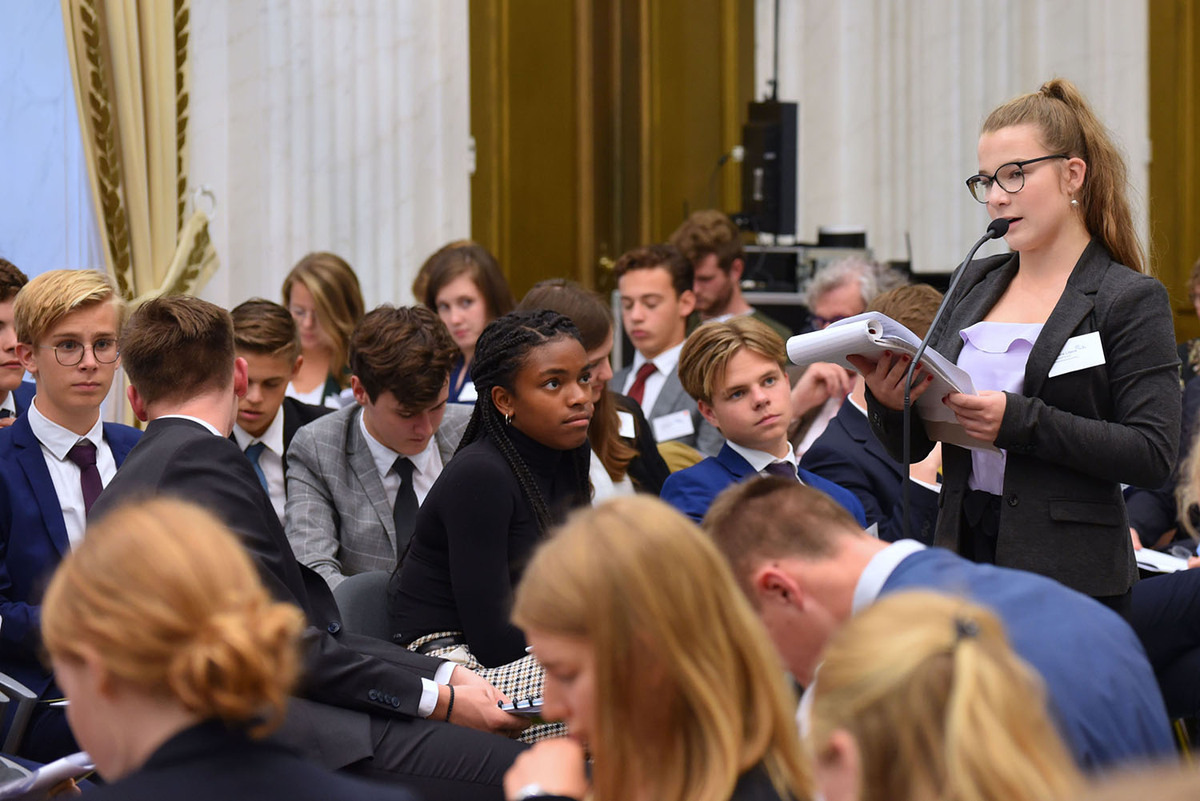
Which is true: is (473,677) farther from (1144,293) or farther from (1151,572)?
(1151,572)

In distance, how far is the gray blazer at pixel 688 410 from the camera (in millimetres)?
4096

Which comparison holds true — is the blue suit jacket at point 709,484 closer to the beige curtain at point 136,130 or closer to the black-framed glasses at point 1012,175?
the black-framed glasses at point 1012,175

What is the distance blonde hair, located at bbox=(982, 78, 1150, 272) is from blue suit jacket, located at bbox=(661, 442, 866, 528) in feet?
2.72

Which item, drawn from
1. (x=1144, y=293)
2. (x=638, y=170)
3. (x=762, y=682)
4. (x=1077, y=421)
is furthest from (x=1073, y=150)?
(x=638, y=170)

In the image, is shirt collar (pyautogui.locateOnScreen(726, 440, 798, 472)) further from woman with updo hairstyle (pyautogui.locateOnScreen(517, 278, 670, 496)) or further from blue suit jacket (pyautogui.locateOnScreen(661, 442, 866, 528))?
woman with updo hairstyle (pyautogui.locateOnScreen(517, 278, 670, 496))

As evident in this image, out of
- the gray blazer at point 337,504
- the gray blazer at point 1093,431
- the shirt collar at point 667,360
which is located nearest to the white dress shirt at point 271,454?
the gray blazer at point 337,504

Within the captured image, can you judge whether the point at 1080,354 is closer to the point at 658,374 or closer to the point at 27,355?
the point at 27,355

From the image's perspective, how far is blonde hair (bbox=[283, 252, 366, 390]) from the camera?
441 centimetres

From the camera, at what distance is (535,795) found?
149cm

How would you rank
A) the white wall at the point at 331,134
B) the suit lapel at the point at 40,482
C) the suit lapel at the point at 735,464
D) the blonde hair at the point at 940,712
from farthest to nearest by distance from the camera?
the white wall at the point at 331,134 < the suit lapel at the point at 735,464 < the suit lapel at the point at 40,482 < the blonde hair at the point at 940,712

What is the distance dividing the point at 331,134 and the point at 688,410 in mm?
2182

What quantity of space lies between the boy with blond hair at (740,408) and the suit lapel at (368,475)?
0.66 metres

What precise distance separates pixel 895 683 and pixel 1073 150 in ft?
5.01

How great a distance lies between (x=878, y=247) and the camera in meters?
6.98
